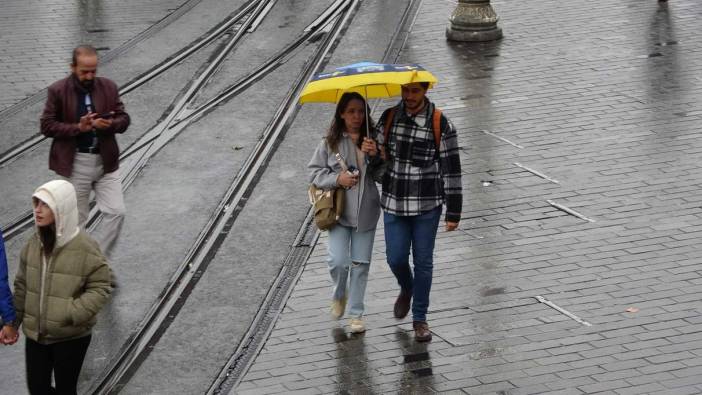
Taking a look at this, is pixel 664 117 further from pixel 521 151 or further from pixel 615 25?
pixel 615 25

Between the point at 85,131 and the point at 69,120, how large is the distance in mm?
212

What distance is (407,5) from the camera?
18688 mm

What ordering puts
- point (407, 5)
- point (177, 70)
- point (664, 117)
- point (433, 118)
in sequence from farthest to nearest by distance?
point (407, 5), point (177, 70), point (664, 117), point (433, 118)

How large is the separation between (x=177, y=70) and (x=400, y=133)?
734 cm

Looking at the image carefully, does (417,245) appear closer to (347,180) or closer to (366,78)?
(347,180)

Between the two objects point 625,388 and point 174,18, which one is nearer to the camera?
point 625,388

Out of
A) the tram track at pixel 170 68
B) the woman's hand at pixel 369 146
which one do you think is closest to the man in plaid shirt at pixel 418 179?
the woman's hand at pixel 369 146

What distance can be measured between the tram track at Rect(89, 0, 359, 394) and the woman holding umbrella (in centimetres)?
116

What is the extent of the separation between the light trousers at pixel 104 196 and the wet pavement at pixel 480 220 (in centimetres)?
46

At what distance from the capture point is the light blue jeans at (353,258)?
912 cm

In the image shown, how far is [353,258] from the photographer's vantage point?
9.16 meters

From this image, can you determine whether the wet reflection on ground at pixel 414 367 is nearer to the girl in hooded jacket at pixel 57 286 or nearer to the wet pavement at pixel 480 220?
the wet pavement at pixel 480 220

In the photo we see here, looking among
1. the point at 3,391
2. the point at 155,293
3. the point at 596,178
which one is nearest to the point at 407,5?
the point at 596,178

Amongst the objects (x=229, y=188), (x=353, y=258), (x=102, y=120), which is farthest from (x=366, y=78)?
(x=229, y=188)
